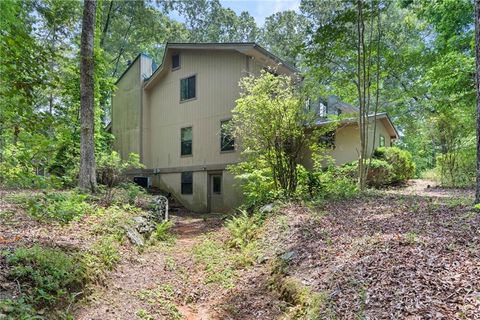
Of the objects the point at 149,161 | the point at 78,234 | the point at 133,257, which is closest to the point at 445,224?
the point at 133,257

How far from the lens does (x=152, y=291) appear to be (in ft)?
16.3

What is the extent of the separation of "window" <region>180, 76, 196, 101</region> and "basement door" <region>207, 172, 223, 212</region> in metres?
3.88

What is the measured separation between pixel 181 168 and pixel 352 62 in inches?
352

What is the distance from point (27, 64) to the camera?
2213mm

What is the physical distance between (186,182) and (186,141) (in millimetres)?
1954

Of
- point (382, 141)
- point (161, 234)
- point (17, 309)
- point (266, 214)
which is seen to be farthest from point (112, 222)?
point (382, 141)

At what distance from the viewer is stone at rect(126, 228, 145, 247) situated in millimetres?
6896

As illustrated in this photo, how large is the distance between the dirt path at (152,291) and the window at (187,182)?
8.17 m

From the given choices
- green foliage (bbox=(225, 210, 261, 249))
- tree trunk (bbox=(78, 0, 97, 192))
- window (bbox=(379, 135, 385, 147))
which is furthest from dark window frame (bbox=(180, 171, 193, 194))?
window (bbox=(379, 135, 385, 147))

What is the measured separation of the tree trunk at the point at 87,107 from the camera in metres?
9.23

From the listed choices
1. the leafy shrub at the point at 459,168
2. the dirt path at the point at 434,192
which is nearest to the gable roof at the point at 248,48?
the dirt path at the point at 434,192

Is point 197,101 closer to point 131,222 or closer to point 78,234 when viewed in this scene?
point 131,222

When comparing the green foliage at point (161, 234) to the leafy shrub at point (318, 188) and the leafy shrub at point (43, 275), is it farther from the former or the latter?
the leafy shrub at point (43, 275)

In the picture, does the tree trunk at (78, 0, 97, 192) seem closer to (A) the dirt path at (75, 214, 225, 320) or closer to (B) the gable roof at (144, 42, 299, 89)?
(A) the dirt path at (75, 214, 225, 320)
